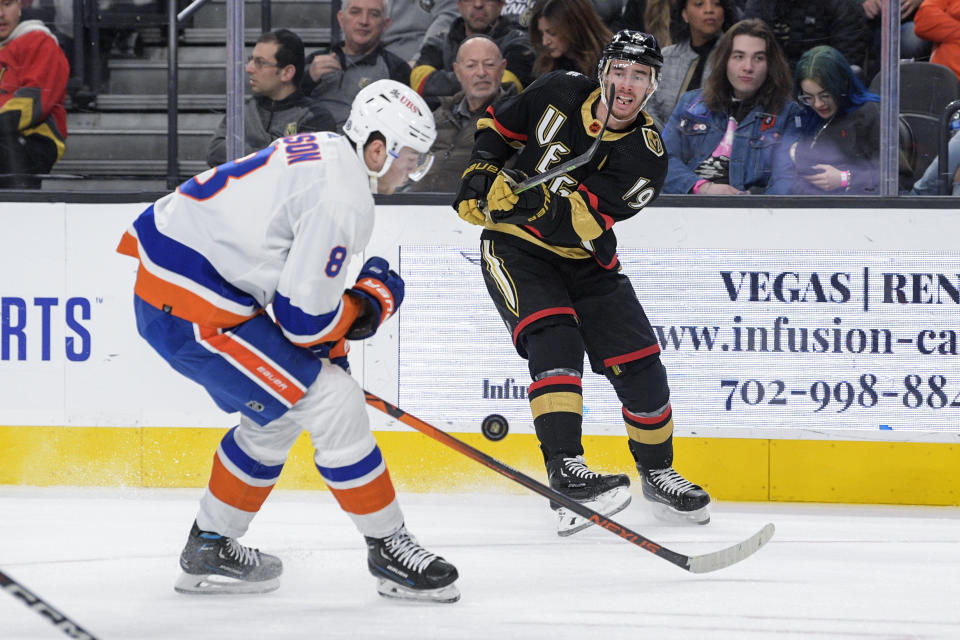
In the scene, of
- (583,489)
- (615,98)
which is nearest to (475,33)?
(615,98)

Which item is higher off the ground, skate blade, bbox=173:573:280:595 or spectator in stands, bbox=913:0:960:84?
spectator in stands, bbox=913:0:960:84

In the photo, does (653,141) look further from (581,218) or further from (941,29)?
(941,29)

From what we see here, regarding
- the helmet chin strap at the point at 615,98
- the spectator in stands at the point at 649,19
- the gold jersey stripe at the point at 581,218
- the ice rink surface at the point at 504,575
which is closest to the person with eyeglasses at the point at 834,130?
the spectator in stands at the point at 649,19

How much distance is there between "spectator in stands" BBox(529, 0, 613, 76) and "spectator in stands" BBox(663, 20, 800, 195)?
315mm

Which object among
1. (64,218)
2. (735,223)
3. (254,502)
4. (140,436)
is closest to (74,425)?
(140,436)

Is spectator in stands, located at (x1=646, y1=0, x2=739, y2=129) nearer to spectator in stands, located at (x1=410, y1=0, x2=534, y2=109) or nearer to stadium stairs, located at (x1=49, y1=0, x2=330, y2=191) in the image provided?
spectator in stands, located at (x1=410, y1=0, x2=534, y2=109)

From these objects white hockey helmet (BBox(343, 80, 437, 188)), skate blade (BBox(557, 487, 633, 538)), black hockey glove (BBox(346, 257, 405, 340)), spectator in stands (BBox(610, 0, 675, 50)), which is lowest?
skate blade (BBox(557, 487, 633, 538))

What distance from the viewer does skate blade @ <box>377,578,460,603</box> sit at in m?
2.33

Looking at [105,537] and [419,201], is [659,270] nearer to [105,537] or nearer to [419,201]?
[419,201]

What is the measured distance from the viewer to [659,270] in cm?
362

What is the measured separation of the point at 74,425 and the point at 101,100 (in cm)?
105

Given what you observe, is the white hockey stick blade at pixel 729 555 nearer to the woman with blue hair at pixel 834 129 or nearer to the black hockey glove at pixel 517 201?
the black hockey glove at pixel 517 201

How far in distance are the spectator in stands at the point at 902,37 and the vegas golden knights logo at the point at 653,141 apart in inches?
34.0

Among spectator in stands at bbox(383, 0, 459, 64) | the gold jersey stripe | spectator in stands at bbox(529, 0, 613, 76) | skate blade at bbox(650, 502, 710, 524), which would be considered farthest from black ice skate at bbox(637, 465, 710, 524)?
spectator in stands at bbox(383, 0, 459, 64)
